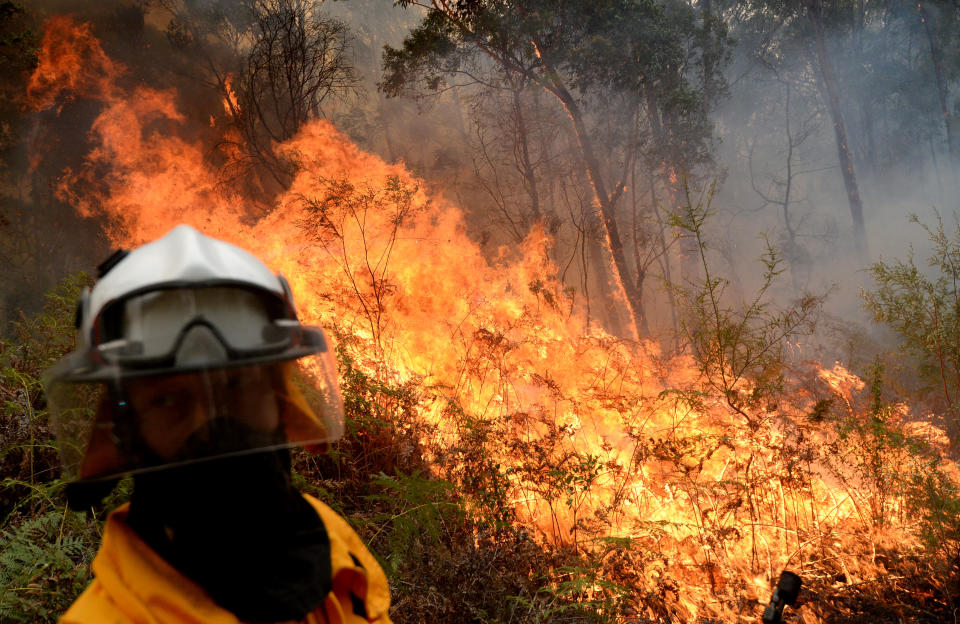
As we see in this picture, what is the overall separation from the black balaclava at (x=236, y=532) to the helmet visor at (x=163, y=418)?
0.05 feet

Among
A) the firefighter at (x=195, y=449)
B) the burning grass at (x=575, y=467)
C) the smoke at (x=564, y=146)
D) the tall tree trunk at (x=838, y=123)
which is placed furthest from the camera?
the tall tree trunk at (x=838, y=123)

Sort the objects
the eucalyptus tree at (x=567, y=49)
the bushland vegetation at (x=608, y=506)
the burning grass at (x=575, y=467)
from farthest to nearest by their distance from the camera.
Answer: the eucalyptus tree at (x=567, y=49) → the burning grass at (x=575, y=467) → the bushland vegetation at (x=608, y=506)

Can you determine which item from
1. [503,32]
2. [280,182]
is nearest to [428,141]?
[503,32]

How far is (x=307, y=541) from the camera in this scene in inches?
54.8

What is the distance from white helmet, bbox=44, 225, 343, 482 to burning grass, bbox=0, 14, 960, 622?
205 cm

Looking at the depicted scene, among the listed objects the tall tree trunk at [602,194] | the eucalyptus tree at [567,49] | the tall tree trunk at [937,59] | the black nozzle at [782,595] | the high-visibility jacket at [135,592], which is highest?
the tall tree trunk at [937,59]

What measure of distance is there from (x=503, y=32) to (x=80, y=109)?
9.83 meters

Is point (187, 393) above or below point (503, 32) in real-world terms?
below

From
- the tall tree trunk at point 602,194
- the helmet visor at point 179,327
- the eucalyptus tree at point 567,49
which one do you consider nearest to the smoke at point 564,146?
the tall tree trunk at point 602,194

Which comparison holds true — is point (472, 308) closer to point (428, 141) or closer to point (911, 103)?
point (428, 141)

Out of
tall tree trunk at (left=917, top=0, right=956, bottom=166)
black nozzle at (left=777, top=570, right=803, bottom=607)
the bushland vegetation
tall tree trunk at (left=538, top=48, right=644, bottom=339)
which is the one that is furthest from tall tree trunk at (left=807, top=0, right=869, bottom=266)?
black nozzle at (left=777, top=570, right=803, bottom=607)

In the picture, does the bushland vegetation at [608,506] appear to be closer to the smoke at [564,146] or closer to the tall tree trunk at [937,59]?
the smoke at [564,146]

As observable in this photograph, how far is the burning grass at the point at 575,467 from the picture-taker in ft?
11.6

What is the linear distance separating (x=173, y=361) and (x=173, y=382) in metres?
0.06
